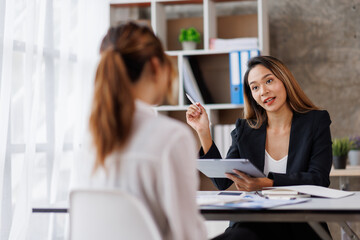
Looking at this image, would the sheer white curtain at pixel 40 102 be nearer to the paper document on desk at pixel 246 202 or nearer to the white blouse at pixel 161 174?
the paper document on desk at pixel 246 202

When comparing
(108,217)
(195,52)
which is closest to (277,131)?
(108,217)

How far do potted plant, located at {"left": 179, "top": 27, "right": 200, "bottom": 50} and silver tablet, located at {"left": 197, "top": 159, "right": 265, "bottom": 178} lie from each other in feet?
6.44

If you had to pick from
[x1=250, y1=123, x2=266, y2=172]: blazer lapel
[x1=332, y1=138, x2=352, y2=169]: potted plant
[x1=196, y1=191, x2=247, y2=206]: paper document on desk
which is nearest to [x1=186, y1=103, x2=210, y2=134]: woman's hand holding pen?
[x1=250, y1=123, x2=266, y2=172]: blazer lapel

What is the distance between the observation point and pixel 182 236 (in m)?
1.01

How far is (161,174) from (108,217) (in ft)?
0.48

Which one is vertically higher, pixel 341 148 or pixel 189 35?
pixel 189 35

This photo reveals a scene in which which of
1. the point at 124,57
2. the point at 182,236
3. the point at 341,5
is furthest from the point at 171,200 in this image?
the point at 341,5

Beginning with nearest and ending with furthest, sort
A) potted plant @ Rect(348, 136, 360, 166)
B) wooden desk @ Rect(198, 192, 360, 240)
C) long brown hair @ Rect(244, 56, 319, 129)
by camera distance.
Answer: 1. wooden desk @ Rect(198, 192, 360, 240)
2. long brown hair @ Rect(244, 56, 319, 129)
3. potted plant @ Rect(348, 136, 360, 166)

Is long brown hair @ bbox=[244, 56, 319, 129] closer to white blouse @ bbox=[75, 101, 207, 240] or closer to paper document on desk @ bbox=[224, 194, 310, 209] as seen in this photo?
paper document on desk @ bbox=[224, 194, 310, 209]

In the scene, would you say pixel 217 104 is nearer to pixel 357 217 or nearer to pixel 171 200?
pixel 357 217

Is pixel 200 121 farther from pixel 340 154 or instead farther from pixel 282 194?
pixel 340 154

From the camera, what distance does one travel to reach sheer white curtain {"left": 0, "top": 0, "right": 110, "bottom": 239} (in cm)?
239

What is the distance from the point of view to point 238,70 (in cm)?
341

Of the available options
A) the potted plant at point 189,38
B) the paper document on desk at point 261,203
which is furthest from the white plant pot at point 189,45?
the paper document on desk at point 261,203
